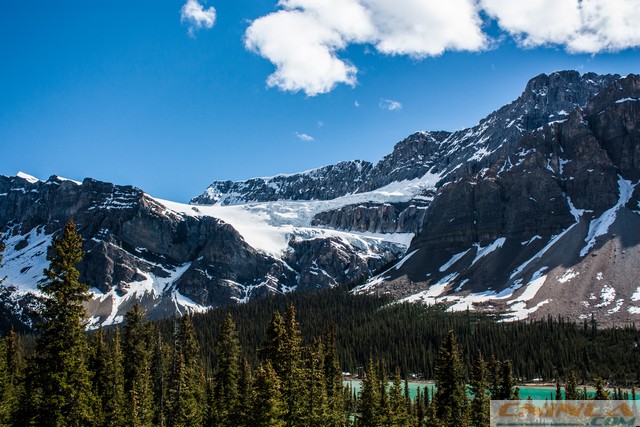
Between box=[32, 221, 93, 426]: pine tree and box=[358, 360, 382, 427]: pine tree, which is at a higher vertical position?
box=[32, 221, 93, 426]: pine tree

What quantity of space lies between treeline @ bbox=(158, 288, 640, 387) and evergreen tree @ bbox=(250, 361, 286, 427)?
8041 centimetres

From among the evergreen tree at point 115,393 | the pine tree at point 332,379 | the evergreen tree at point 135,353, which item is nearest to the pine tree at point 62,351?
the evergreen tree at point 115,393

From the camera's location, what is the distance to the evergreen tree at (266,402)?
3588 cm

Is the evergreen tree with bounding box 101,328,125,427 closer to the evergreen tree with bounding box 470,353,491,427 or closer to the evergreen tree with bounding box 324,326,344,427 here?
the evergreen tree with bounding box 324,326,344,427

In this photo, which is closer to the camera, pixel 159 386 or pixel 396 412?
pixel 396 412

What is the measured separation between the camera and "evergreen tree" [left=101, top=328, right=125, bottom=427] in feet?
→ 151

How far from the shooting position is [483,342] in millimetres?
153875

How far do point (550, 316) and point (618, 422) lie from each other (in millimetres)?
145735

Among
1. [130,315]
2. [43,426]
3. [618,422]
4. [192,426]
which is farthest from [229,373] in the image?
[618,422]

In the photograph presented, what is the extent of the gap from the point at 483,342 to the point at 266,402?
129 m

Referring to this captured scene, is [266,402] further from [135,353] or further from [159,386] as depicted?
[135,353]

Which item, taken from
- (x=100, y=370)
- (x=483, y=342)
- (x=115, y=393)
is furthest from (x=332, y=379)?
(x=483, y=342)

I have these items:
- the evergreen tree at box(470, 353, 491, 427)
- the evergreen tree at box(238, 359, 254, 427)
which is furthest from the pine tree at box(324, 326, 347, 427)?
the evergreen tree at box(470, 353, 491, 427)

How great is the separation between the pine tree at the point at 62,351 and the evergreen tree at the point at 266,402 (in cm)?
1126
